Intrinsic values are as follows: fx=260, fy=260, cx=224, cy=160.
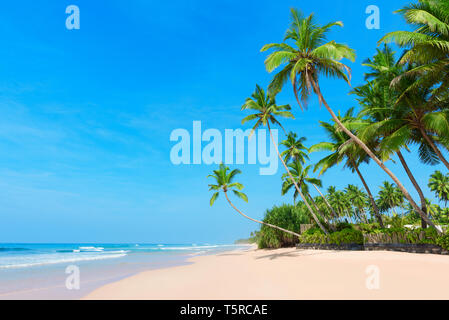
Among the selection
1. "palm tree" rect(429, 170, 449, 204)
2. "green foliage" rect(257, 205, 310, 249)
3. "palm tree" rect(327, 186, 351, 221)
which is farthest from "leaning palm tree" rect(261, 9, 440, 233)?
"palm tree" rect(327, 186, 351, 221)

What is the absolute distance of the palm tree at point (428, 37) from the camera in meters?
10.2

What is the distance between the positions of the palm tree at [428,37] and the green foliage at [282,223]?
14.6 metres

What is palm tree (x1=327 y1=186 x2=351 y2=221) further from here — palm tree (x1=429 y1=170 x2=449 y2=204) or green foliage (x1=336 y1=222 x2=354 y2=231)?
green foliage (x1=336 y1=222 x2=354 y2=231)

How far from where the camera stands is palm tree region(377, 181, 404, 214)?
52991mm

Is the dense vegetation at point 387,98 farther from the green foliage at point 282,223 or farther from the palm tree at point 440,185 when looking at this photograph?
the palm tree at point 440,185

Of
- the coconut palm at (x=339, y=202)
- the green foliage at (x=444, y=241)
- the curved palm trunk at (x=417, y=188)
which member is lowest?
the coconut palm at (x=339, y=202)

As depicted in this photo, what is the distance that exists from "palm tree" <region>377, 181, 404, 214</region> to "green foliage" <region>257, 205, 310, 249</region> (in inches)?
1577

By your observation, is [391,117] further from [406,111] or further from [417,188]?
[417,188]

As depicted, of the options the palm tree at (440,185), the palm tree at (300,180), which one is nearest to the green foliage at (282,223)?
the palm tree at (300,180)

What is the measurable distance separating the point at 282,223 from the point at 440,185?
38.6 meters

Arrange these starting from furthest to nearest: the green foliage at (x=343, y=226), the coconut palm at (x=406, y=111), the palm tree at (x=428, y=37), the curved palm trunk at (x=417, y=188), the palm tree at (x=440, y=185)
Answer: the palm tree at (x=440, y=185), the green foliage at (x=343, y=226), the curved palm trunk at (x=417, y=188), the coconut palm at (x=406, y=111), the palm tree at (x=428, y=37)
